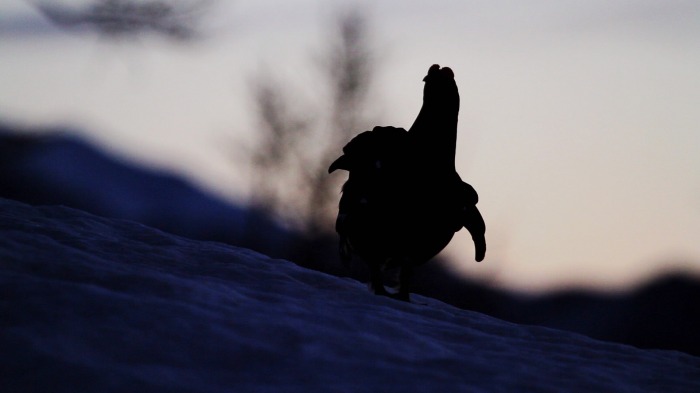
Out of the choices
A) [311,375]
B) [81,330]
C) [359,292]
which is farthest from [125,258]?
[311,375]

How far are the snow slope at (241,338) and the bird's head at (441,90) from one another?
4.46 feet

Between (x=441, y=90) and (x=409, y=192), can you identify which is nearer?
(x=409, y=192)

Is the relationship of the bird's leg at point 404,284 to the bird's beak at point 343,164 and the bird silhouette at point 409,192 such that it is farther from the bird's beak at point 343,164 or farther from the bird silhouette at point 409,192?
the bird's beak at point 343,164

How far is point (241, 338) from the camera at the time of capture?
3.56 meters

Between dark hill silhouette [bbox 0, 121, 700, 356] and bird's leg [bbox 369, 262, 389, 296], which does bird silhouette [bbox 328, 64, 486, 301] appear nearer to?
bird's leg [bbox 369, 262, 389, 296]

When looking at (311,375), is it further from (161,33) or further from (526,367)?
(161,33)

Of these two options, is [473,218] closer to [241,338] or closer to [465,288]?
[241,338]

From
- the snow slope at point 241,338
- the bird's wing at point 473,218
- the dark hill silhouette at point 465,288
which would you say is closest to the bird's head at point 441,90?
the bird's wing at point 473,218

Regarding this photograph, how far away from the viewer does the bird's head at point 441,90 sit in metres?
5.84

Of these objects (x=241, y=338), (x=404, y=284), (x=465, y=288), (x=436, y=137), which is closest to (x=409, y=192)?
(x=436, y=137)

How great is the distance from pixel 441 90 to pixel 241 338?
9.28ft

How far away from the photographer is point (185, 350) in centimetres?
336

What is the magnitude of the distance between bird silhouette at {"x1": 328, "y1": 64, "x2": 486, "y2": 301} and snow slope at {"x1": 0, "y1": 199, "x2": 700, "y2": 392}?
0.59 metres

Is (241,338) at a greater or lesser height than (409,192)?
lesser
